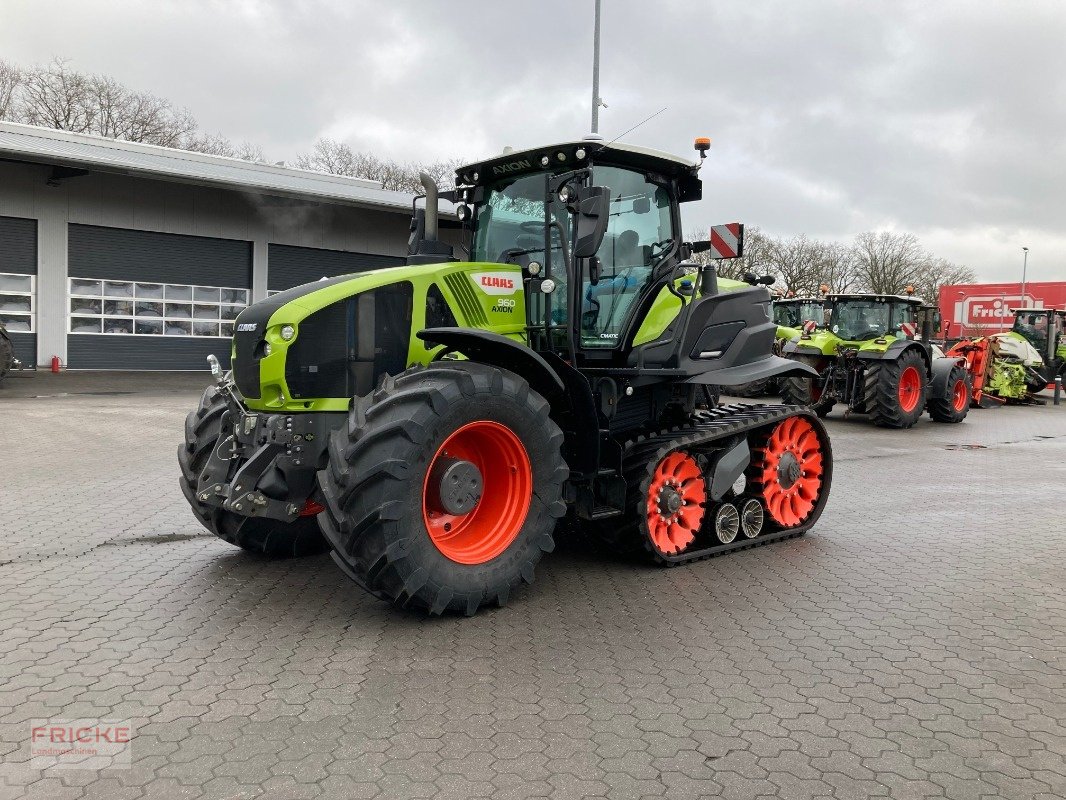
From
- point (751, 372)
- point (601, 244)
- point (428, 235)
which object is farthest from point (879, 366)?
point (428, 235)

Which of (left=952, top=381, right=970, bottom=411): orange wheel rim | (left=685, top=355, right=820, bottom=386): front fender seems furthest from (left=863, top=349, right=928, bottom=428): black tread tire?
(left=685, top=355, right=820, bottom=386): front fender

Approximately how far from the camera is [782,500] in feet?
23.2

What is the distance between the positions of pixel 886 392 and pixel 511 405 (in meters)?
12.3

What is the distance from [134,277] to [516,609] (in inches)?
866

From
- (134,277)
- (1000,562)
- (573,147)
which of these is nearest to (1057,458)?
(1000,562)

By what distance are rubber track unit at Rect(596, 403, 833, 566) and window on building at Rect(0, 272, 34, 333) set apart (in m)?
20.7

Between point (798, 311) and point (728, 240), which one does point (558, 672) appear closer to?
point (728, 240)

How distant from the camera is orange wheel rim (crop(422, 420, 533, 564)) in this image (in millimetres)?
4992

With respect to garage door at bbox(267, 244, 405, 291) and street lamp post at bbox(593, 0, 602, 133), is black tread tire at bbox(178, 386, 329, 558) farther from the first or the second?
garage door at bbox(267, 244, 405, 291)

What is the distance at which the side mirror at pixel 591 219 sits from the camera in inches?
207

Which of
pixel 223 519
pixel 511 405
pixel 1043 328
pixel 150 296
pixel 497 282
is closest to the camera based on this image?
pixel 511 405

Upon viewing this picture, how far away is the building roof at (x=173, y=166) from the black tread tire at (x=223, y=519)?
670 inches

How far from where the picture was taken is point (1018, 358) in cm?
2247
